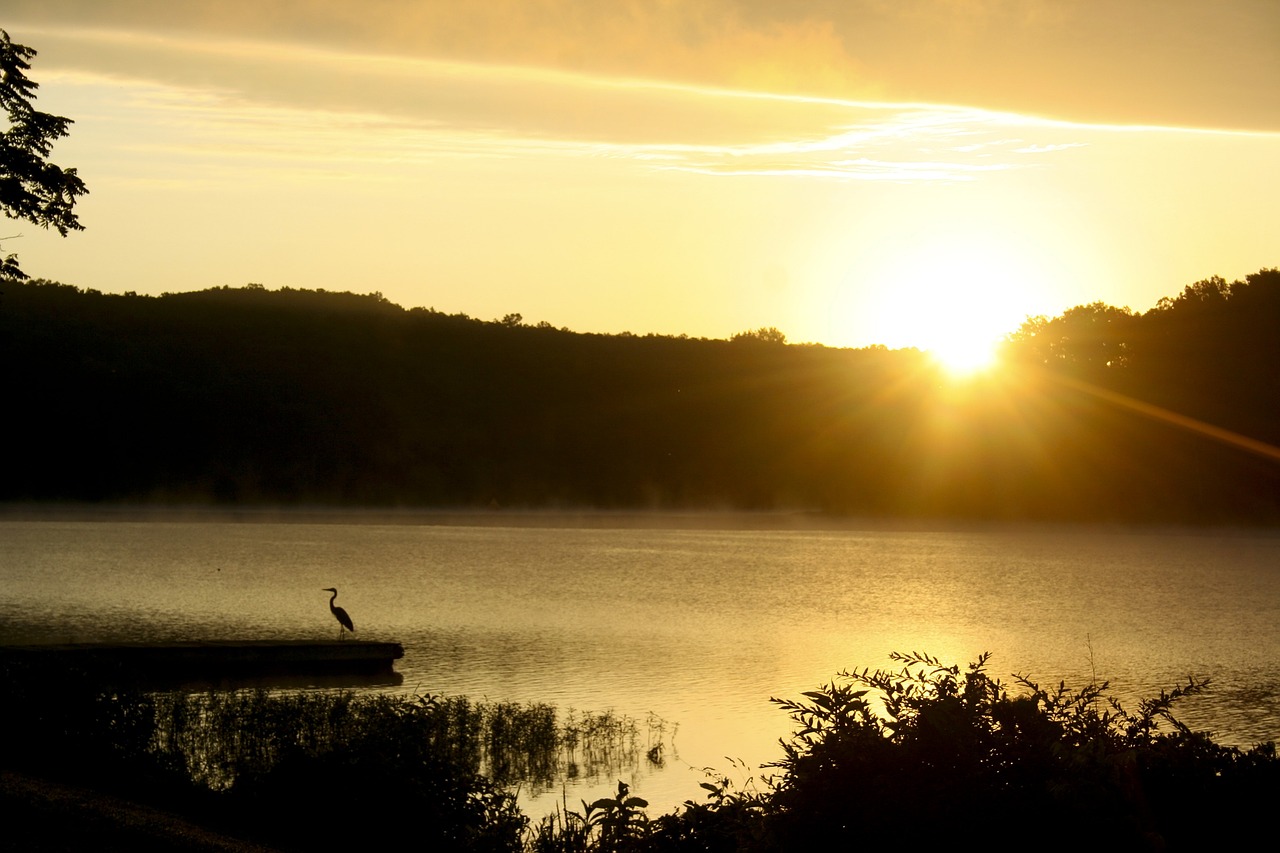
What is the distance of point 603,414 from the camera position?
369 ft

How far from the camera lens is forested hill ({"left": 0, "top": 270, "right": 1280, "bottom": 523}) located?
78.4m

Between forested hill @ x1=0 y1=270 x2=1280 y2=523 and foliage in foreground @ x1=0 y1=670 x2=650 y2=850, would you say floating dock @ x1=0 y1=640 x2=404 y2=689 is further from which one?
forested hill @ x1=0 y1=270 x2=1280 y2=523

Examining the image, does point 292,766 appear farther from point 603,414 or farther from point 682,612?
point 603,414

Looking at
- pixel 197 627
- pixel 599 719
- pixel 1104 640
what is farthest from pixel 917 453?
pixel 599 719

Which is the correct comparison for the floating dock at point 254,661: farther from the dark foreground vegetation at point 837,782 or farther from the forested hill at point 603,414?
the forested hill at point 603,414

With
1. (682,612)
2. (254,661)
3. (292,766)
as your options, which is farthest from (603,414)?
(292,766)

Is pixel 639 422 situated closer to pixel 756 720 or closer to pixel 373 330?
pixel 373 330

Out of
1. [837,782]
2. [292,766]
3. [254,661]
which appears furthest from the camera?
[254,661]

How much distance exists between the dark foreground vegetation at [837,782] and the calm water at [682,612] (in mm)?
3650

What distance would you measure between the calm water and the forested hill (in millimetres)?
24217

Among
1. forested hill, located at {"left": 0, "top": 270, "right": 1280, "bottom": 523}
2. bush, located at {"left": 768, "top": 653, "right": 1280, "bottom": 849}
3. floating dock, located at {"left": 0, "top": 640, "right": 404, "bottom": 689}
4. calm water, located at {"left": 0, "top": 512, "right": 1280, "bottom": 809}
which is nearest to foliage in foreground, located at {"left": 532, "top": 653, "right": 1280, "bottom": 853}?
bush, located at {"left": 768, "top": 653, "right": 1280, "bottom": 849}

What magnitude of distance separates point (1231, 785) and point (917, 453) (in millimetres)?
88284

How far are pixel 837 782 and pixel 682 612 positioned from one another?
79.0 ft

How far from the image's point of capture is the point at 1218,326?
78062mm
